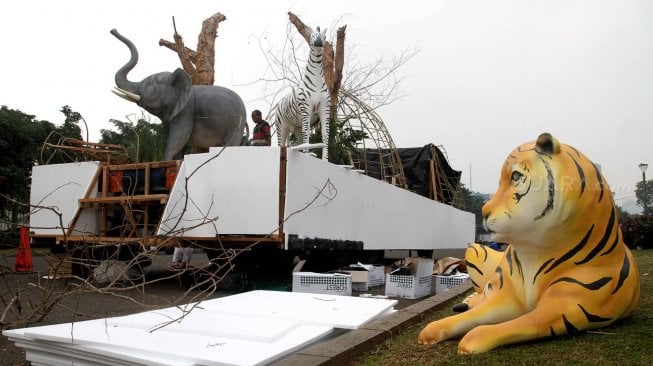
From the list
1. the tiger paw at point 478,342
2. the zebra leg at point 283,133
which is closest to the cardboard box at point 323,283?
the zebra leg at point 283,133

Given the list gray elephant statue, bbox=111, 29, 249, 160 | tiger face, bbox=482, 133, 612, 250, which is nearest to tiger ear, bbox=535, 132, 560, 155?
tiger face, bbox=482, 133, 612, 250

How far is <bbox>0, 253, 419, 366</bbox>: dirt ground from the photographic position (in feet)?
13.1

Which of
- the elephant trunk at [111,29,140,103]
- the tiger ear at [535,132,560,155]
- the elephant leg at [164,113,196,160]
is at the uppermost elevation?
the elephant trunk at [111,29,140,103]

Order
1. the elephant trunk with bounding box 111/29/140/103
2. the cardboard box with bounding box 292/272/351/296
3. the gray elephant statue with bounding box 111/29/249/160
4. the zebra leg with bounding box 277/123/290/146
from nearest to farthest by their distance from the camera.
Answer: the cardboard box with bounding box 292/272/351/296, the elephant trunk with bounding box 111/29/140/103, the gray elephant statue with bounding box 111/29/249/160, the zebra leg with bounding box 277/123/290/146

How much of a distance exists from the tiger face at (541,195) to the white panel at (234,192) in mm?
3748

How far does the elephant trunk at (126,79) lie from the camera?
838cm

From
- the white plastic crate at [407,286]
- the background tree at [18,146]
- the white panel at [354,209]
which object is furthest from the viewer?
the background tree at [18,146]

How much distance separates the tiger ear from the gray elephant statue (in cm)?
562

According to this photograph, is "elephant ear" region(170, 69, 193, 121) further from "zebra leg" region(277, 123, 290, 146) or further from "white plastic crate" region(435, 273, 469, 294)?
"white plastic crate" region(435, 273, 469, 294)

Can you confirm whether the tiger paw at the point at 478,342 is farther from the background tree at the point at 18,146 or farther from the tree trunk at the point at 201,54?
the background tree at the point at 18,146

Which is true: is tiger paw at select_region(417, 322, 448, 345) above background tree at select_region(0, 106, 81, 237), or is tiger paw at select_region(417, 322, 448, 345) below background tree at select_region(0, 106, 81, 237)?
below

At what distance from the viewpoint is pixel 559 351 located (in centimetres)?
332

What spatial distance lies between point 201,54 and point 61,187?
5.94 meters

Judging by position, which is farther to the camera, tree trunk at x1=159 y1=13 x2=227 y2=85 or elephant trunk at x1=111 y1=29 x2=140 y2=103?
tree trunk at x1=159 y1=13 x2=227 y2=85
